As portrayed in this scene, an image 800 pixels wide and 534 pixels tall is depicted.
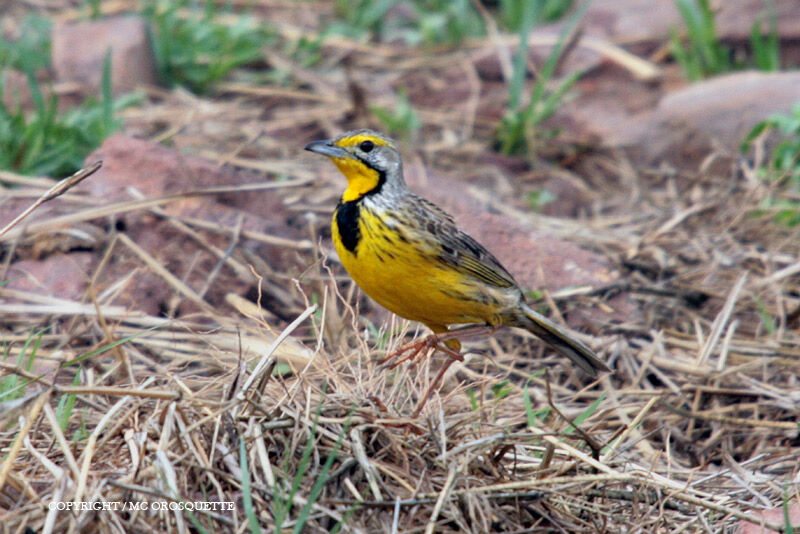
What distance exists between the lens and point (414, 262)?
4059 millimetres

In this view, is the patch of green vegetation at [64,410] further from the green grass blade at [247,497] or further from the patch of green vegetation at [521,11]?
the patch of green vegetation at [521,11]

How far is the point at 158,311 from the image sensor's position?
533 cm

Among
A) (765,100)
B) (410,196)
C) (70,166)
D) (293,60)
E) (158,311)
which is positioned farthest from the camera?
(293,60)

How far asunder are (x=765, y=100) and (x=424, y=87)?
3203mm

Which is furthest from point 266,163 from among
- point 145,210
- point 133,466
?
point 133,466

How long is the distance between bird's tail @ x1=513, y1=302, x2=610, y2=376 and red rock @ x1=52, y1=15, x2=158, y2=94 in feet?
15.9

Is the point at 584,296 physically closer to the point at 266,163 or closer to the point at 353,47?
the point at 266,163

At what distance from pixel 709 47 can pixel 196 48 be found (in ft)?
16.0

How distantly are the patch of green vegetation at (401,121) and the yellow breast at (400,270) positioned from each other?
11.8 feet

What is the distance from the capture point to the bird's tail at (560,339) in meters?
4.45

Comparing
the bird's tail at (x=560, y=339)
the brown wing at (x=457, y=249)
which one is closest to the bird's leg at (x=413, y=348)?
the brown wing at (x=457, y=249)

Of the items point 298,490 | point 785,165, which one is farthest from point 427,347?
point 785,165

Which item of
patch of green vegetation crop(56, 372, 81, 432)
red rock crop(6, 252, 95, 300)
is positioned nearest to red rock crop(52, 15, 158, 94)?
red rock crop(6, 252, 95, 300)

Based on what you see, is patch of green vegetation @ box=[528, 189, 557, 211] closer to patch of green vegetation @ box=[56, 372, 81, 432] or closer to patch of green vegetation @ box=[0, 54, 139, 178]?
patch of green vegetation @ box=[0, 54, 139, 178]
